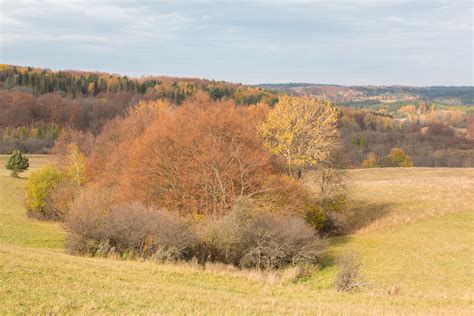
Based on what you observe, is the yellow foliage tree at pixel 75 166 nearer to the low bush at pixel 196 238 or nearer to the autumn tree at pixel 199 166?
the autumn tree at pixel 199 166

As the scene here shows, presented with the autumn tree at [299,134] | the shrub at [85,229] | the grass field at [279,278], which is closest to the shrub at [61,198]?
the grass field at [279,278]

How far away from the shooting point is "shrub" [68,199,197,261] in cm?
2397

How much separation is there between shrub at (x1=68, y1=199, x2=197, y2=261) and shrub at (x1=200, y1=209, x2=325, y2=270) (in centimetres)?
152

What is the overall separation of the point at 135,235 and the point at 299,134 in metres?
17.2

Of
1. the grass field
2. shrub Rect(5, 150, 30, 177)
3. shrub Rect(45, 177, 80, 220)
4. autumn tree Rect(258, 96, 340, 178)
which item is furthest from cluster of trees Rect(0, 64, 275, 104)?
the grass field

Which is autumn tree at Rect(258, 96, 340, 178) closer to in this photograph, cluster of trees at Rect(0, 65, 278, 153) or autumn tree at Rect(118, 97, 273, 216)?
autumn tree at Rect(118, 97, 273, 216)

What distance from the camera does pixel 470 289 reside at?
20.7 m

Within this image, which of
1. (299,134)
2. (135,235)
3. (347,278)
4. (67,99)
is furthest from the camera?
(67,99)

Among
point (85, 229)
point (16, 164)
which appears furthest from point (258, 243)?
point (16, 164)

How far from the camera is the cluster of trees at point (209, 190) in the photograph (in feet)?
82.2

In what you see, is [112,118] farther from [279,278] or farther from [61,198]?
[279,278]

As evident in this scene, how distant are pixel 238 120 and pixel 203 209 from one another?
6.93m

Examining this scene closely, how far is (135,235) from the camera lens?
963 inches

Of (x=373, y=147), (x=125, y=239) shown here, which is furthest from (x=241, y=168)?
(x=373, y=147)
